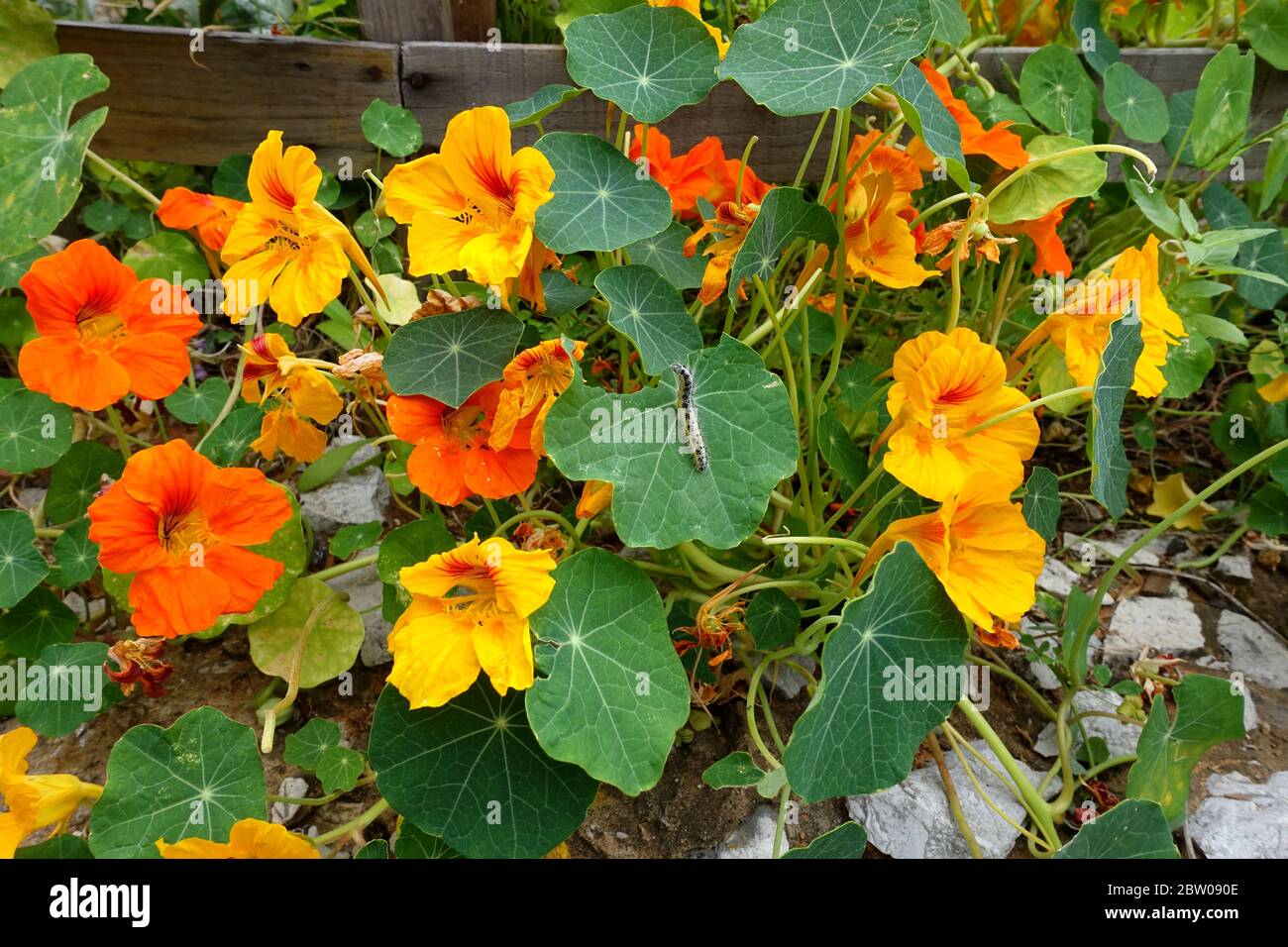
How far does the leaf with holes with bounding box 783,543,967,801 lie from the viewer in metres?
1.09

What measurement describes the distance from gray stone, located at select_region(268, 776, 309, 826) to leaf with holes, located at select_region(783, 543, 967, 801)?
2.69 ft

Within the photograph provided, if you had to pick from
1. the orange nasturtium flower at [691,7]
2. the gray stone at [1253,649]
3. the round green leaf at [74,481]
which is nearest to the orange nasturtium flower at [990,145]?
the orange nasturtium flower at [691,7]

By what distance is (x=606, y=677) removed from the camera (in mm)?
1131

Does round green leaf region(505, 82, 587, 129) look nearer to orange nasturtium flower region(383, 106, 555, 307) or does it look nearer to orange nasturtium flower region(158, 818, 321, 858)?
orange nasturtium flower region(383, 106, 555, 307)

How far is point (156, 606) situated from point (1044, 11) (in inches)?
91.7

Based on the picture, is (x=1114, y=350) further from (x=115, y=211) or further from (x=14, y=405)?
(x=115, y=211)

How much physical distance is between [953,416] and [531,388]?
0.57 meters

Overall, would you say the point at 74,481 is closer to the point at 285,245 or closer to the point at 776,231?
the point at 285,245

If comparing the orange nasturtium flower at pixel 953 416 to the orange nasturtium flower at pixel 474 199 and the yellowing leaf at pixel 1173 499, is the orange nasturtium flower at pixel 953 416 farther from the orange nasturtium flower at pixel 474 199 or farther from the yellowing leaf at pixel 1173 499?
the yellowing leaf at pixel 1173 499

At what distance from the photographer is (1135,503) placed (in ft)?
7.04

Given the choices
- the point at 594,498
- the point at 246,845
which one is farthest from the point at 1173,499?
the point at 246,845
